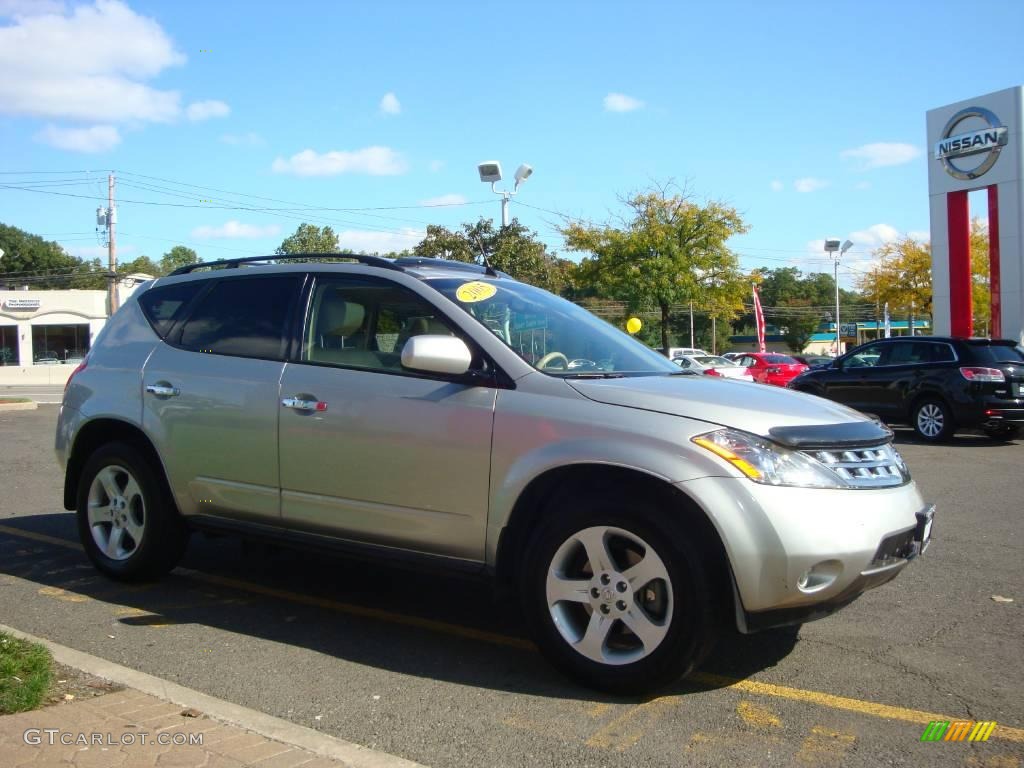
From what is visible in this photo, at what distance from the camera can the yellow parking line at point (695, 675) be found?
354 cm

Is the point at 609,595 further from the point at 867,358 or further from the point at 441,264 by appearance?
the point at 867,358

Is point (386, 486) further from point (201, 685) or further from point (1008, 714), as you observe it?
point (1008, 714)

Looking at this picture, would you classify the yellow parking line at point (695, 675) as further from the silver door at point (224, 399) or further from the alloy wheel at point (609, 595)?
the silver door at point (224, 399)

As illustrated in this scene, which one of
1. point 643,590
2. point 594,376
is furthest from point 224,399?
point 643,590

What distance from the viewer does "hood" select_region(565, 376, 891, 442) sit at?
3703 millimetres

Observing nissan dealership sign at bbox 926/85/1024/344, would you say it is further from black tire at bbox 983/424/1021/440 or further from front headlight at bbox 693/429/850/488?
front headlight at bbox 693/429/850/488

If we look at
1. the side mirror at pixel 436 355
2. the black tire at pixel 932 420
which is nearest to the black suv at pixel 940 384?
the black tire at pixel 932 420

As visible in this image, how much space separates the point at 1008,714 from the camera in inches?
140

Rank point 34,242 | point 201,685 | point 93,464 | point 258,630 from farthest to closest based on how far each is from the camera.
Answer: point 34,242, point 93,464, point 258,630, point 201,685

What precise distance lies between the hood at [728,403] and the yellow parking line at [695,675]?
1.09m

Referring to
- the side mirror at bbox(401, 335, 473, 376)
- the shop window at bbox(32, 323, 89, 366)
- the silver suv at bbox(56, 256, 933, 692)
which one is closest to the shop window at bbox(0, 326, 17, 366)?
the shop window at bbox(32, 323, 89, 366)

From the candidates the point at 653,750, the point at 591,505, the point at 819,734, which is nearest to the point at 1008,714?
the point at 819,734

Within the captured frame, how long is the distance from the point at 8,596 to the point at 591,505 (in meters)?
3.77

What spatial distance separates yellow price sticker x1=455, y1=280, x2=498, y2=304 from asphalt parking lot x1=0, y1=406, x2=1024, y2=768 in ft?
5.64
